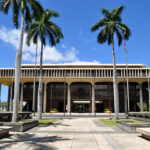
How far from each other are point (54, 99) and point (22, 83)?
1204 centimetres

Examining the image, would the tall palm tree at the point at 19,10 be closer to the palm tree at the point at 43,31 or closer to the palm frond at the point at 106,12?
the palm tree at the point at 43,31

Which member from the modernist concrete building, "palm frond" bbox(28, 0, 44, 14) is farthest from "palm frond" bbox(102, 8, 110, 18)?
the modernist concrete building

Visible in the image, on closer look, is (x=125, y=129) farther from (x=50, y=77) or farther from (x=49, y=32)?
(x=50, y=77)

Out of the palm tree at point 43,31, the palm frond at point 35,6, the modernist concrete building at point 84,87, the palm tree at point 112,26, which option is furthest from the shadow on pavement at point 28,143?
the modernist concrete building at point 84,87

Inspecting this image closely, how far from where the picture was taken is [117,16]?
26.9 m

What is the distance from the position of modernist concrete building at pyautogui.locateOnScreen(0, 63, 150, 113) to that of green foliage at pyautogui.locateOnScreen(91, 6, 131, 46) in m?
27.7

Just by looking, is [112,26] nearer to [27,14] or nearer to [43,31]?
[43,31]

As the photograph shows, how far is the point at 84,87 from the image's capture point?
57938mm

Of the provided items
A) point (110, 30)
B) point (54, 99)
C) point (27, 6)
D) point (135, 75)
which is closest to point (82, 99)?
point (54, 99)

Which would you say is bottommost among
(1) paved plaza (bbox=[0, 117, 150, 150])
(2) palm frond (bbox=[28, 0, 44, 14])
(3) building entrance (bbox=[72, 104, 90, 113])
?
(3) building entrance (bbox=[72, 104, 90, 113])

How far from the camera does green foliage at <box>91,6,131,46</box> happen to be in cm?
2661

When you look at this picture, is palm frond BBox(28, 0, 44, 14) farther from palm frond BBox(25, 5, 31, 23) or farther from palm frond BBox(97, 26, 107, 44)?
palm frond BBox(97, 26, 107, 44)

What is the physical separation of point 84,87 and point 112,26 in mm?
33631

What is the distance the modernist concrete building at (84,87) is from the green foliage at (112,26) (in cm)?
2769
